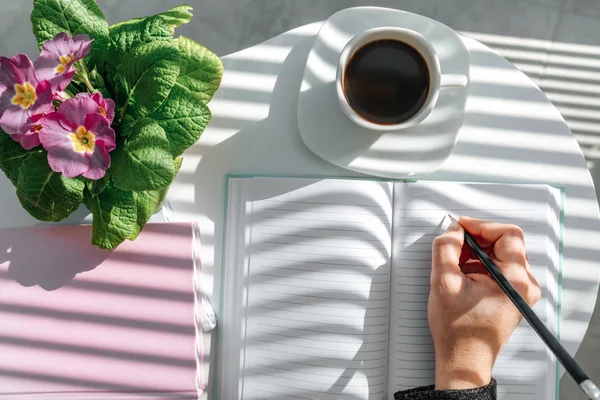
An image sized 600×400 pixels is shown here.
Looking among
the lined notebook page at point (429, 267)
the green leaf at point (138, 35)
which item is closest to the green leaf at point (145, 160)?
the green leaf at point (138, 35)

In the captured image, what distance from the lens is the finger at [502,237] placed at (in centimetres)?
85

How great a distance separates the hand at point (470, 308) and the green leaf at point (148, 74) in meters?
0.46

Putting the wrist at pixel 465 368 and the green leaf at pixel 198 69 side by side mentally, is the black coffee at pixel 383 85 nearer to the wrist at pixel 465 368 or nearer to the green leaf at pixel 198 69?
the green leaf at pixel 198 69

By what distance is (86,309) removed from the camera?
847 mm

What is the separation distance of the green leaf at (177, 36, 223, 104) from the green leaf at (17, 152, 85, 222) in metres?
0.19

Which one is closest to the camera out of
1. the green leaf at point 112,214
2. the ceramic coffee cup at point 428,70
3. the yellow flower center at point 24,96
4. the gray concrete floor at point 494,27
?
the yellow flower center at point 24,96

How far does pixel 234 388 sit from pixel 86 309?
0.26m

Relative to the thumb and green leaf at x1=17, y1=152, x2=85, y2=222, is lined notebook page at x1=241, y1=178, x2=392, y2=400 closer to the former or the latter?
the thumb

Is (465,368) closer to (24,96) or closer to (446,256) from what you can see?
(446,256)

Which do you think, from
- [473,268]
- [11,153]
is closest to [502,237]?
[473,268]

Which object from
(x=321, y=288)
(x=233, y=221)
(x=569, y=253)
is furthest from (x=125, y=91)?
(x=569, y=253)

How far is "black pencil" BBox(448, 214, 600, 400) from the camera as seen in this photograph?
2.26 ft

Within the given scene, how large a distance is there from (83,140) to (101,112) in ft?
0.12

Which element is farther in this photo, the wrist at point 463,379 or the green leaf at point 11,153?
the wrist at point 463,379
